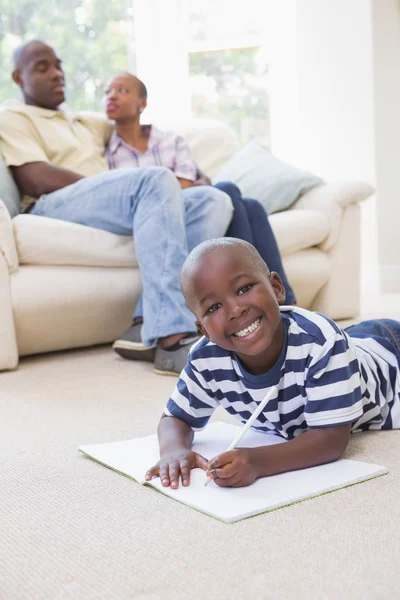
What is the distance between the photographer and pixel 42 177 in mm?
2564

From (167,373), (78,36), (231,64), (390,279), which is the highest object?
(78,36)

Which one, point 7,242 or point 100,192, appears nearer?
point 7,242

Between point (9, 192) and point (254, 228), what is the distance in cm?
80

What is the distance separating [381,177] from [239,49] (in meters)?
1.21

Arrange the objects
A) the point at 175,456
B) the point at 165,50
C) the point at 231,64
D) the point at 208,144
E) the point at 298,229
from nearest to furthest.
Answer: the point at 175,456
the point at 298,229
the point at 208,144
the point at 165,50
the point at 231,64

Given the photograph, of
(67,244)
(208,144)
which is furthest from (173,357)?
(208,144)

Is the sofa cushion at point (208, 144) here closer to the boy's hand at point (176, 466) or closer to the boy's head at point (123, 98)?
the boy's head at point (123, 98)

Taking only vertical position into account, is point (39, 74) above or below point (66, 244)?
above

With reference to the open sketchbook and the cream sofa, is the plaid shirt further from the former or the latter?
the open sketchbook

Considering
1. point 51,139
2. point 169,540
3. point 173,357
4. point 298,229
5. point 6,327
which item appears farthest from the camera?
point 298,229

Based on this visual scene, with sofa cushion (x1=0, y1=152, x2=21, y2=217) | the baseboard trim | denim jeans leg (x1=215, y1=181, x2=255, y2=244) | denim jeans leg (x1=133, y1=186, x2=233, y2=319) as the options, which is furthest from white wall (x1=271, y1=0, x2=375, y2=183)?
sofa cushion (x1=0, y1=152, x2=21, y2=217)

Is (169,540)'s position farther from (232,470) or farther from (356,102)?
(356,102)

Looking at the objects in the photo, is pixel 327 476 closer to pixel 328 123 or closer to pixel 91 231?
pixel 91 231

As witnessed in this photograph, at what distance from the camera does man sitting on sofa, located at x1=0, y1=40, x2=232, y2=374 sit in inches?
86.3
